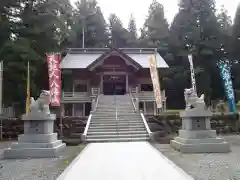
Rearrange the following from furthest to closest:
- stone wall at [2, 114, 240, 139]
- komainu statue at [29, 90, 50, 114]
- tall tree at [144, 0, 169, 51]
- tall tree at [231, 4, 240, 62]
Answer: tall tree at [144, 0, 169, 51] → tall tree at [231, 4, 240, 62] → stone wall at [2, 114, 240, 139] → komainu statue at [29, 90, 50, 114]

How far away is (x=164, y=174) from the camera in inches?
229

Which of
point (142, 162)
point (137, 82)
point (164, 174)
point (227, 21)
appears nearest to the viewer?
point (164, 174)

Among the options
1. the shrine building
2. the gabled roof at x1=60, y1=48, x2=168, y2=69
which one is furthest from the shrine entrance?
the gabled roof at x1=60, y1=48, x2=168, y2=69

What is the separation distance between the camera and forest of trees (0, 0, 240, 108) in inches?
775

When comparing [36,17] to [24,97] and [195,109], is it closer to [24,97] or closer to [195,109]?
[24,97]

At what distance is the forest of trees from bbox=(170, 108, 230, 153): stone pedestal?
12925mm

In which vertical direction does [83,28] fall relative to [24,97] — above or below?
above

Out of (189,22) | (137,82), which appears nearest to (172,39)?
(189,22)

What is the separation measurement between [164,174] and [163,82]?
25.6 m

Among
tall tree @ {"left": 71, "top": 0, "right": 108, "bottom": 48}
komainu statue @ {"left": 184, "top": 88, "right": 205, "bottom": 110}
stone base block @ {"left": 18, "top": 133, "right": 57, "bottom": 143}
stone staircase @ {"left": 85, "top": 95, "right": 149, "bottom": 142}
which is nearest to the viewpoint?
→ stone base block @ {"left": 18, "top": 133, "right": 57, "bottom": 143}

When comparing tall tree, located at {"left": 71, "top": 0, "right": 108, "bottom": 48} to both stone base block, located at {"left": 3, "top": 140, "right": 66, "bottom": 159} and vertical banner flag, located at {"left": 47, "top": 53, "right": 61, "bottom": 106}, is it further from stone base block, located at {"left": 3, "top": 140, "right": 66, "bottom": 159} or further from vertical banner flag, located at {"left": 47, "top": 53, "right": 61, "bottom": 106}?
stone base block, located at {"left": 3, "top": 140, "right": 66, "bottom": 159}

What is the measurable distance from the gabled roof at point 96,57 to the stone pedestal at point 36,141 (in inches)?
531

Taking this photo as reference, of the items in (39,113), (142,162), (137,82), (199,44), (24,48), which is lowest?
(142,162)

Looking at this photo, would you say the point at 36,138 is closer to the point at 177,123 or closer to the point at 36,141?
the point at 36,141
